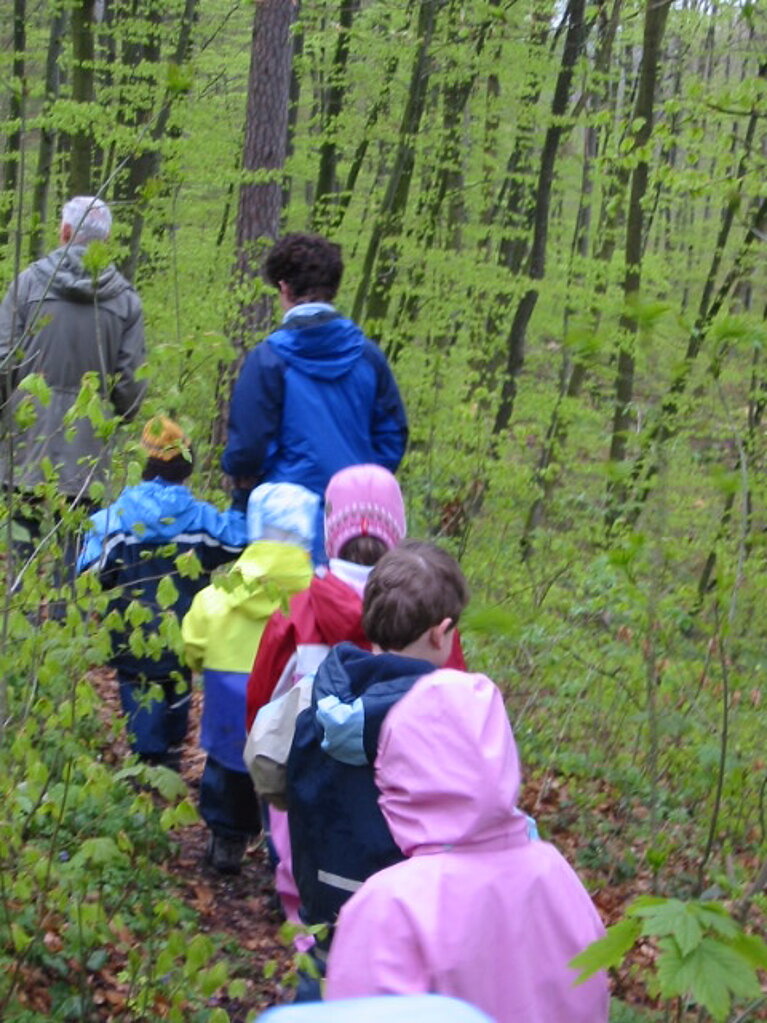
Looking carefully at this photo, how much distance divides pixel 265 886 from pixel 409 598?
251cm

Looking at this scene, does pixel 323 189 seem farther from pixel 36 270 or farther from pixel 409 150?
pixel 36 270

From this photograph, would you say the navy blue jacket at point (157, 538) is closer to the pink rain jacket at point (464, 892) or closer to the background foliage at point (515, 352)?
the background foliage at point (515, 352)

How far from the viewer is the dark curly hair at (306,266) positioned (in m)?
4.99

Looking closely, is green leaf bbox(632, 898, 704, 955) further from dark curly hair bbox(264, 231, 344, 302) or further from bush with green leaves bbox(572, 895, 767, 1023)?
dark curly hair bbox(264, 231, 344, 302)

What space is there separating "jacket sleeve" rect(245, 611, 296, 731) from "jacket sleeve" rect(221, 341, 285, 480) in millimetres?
Answer: 1316

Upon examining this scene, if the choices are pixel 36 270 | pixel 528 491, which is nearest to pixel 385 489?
pixel 36 270

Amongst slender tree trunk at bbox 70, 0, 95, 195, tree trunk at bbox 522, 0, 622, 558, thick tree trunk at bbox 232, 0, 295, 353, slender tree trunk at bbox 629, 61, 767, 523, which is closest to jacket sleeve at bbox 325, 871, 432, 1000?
slender tree trunk at bbox 629, 61, 767, 523

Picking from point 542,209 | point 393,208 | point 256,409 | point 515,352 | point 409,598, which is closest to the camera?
point 409,598

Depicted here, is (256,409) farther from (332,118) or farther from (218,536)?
(332,118)

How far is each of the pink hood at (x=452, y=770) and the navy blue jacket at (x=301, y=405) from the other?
8.40 feet

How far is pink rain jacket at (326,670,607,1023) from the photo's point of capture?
2277mm

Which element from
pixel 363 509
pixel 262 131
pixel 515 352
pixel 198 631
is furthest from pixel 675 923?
pixel 515 352

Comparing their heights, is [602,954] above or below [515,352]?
above

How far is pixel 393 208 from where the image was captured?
441 inches
